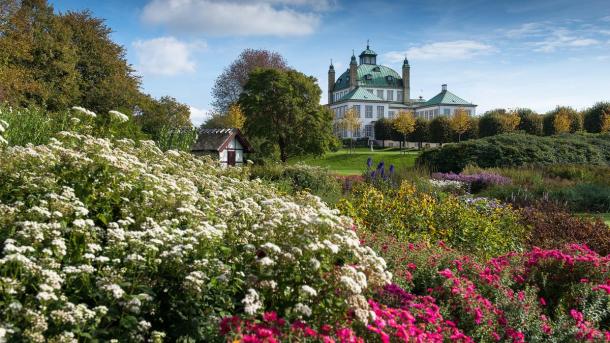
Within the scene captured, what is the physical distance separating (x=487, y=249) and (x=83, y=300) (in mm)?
6741

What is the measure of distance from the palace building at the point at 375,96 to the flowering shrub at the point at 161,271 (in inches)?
3035

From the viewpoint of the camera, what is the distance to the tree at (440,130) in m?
58.3

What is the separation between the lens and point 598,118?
5359cm

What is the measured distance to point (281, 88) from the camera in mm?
34875

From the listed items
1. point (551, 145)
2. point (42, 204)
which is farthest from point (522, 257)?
point (551, 145)

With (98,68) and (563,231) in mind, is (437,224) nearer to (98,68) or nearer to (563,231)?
(563,231)

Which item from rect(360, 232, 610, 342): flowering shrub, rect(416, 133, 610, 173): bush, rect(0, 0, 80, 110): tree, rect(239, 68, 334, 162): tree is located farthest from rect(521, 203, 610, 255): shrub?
rect(239, 68, 334, 162): tree

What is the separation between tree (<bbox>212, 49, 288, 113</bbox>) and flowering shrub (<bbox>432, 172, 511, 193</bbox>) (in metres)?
35.9

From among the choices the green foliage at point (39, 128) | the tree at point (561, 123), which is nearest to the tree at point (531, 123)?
the tree at point (561, 123)

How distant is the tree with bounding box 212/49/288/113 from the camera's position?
54.1m

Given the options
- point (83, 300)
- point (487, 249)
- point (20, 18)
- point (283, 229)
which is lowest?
point (487, 249)

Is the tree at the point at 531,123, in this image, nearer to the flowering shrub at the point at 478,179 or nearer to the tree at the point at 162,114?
the tree at the point at 162,114

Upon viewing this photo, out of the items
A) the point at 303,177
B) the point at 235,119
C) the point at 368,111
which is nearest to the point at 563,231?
the point at 303,177

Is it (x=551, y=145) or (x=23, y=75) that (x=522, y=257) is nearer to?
(x=551, y=145)
